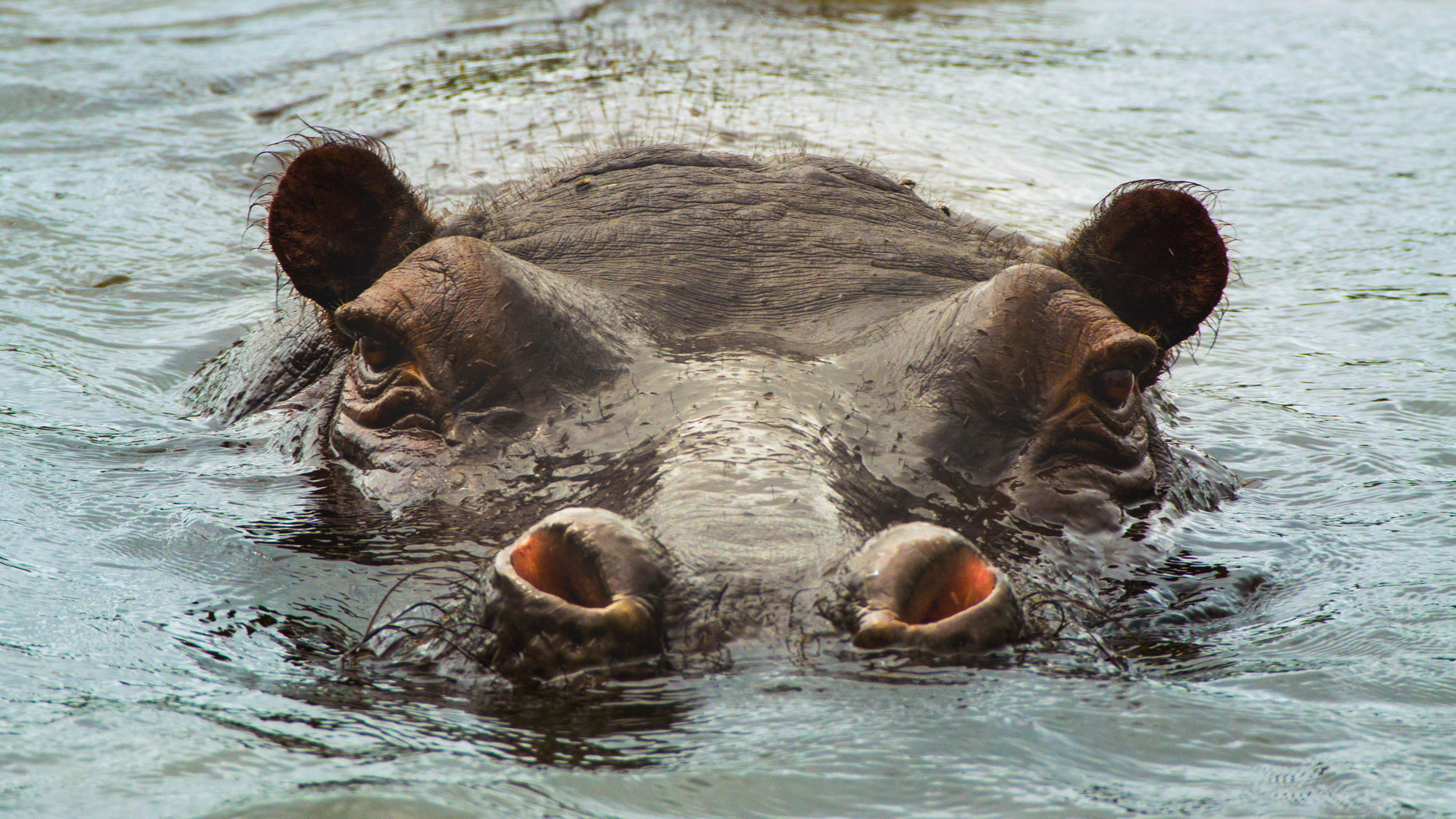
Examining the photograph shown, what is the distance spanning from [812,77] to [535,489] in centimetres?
763

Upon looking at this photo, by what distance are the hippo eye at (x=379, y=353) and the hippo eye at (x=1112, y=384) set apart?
7.63 feet

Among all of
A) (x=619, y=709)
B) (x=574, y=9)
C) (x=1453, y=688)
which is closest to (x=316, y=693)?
(x=619, y=709)

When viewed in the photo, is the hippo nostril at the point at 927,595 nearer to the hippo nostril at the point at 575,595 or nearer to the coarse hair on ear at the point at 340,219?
the hippo nostril at the point at 575,595

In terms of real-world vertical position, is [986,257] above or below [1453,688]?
above

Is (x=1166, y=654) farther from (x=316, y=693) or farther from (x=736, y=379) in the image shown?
(x=316, y=693)

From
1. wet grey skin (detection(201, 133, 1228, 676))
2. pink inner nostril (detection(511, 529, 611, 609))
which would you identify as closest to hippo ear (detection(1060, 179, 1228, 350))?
wet grey skin (detection(201, 133, 1228, 676))

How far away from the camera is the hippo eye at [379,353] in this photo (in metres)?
5.16

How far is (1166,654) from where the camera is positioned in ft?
13.6

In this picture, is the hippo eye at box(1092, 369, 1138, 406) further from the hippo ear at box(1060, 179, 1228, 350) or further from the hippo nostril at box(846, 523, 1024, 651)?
the hippo nostril at box(846, 523, 1024, 651)

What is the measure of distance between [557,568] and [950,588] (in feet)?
2.95

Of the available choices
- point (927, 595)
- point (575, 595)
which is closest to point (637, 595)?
point (575, 595)

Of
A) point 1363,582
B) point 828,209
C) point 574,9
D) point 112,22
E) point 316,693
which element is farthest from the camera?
point 112,22

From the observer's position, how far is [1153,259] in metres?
5.66

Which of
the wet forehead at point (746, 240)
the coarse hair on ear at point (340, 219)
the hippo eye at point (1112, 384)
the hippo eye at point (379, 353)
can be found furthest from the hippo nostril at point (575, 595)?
the coarse hair on ear at point (340, 219)
